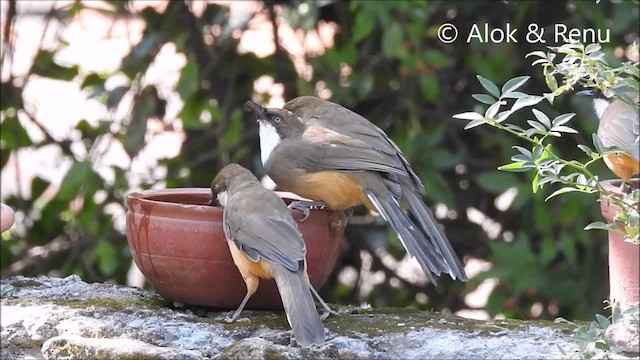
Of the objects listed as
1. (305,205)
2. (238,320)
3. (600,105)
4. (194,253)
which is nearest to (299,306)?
(238,320)

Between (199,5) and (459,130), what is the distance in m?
1.78

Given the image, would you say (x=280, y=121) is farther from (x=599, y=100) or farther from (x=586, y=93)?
(x=599, y=100)

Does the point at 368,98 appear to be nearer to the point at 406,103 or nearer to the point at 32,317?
the point at 406,103

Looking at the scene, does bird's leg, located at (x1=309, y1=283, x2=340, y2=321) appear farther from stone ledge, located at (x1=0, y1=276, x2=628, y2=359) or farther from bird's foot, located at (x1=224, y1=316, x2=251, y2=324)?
bird's foot, located at (x1=224, y1=316, x2=251, y2=324)

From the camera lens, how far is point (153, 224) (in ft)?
13.4

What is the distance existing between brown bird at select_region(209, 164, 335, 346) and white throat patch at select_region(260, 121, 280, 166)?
2.83 ft

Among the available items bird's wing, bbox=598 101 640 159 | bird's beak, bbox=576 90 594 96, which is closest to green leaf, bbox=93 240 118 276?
bird's beak, bbox=576 90 594 96

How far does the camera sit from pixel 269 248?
393cm

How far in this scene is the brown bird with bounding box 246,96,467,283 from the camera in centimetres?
446

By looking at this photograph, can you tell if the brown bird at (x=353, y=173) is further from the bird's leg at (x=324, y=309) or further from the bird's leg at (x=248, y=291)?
the bird's leg at (x=248, y=291)

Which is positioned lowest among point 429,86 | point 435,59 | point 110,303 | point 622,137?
point 110,303

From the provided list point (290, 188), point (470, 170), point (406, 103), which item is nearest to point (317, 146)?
point (290, 188)

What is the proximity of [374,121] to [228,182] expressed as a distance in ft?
8.29

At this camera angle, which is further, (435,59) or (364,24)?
(435,59)
